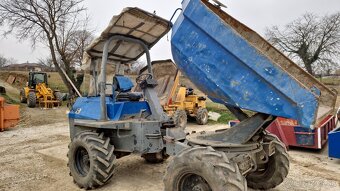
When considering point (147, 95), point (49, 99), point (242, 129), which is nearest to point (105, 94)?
point (147, 95)

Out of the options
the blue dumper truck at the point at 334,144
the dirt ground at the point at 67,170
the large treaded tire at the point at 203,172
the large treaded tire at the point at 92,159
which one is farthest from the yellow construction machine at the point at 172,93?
the large treaded tire at the point at 203,172

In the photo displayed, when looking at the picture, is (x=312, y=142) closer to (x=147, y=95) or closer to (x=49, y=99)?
(x=147, y=95)

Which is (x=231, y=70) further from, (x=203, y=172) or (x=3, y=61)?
(x=3, y=61)

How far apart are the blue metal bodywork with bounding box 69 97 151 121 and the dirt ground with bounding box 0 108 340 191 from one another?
1.13 meters

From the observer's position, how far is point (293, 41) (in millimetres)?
36406

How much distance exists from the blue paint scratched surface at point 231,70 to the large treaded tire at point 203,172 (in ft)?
2.25

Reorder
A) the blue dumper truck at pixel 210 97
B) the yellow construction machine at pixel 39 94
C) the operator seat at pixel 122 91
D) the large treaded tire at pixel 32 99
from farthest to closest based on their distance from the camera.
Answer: the yellow construction machine at pixel 39 94 → the large treaded tire at pixel 32 99 → the operator seat at pixel 122 91 → the blue dumper truck at pixel 210 97

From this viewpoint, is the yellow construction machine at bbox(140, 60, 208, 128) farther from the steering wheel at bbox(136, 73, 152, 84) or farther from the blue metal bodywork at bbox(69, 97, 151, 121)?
the blue metal bodywork at bbox(69, 97, 151, 121)

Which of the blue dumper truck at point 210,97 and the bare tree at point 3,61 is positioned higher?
the bare tree at point 3,61

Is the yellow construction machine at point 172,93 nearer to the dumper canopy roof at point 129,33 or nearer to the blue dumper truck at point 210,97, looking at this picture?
the dumper canopy roof at point 129,33

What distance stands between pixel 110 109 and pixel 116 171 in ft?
4.70

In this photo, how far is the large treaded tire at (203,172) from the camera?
311 cm

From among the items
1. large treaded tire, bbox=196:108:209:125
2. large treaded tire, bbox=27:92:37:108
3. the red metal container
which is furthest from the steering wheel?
large treaded tire, bbox=27:92:37:108

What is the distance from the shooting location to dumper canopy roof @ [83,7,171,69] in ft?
15.4
